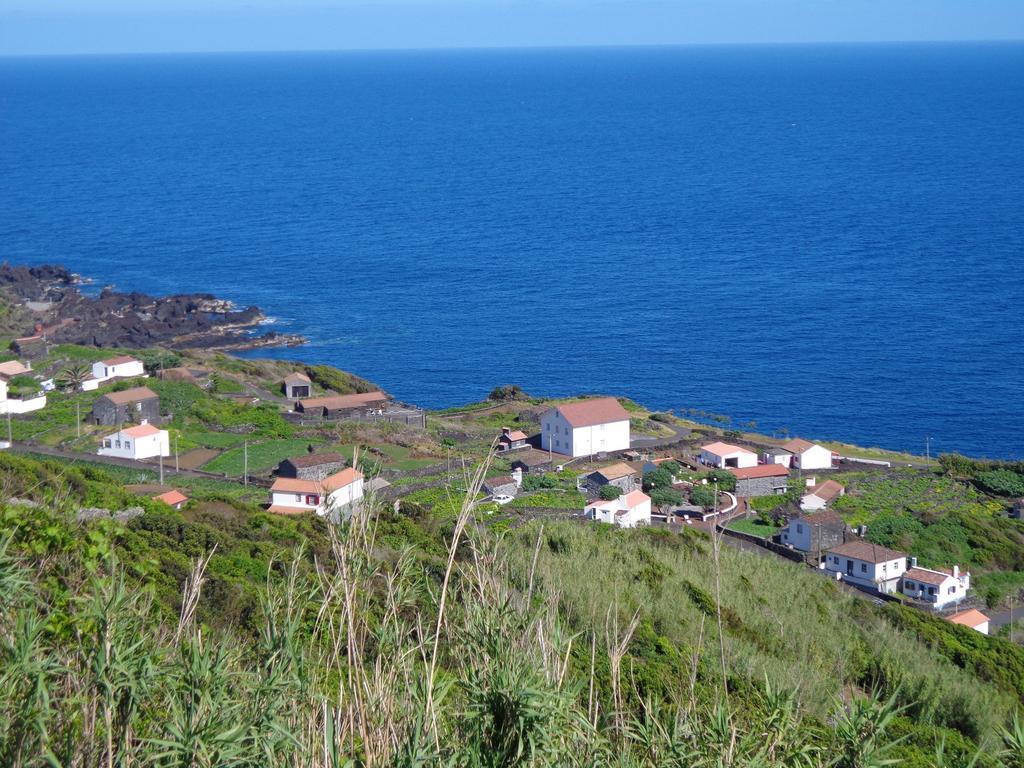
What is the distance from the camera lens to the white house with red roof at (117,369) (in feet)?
139

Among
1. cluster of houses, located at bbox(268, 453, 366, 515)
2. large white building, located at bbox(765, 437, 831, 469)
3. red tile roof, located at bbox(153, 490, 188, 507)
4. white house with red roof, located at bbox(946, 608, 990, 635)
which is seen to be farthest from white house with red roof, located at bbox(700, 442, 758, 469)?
red tile roof, located at bbox(153, 490, 188, 507)

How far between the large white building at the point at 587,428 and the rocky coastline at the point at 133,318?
65.0 feet

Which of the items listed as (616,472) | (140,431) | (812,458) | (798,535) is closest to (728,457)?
(812,458)

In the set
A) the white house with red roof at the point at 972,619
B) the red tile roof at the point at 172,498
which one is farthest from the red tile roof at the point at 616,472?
the red tile roof at the point at 172,498

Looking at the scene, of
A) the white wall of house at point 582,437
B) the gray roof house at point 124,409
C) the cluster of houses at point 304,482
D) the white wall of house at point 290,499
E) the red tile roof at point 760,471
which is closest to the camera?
the cluster of houses at point 304,482

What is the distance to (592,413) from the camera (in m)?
38.2

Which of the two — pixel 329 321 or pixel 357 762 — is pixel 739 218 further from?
pixel 357 762

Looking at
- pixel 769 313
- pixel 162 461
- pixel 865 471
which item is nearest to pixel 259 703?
pixel 162 461

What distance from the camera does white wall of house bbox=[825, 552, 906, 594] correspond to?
90.7 ft

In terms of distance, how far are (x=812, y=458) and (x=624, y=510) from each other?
1004 cm

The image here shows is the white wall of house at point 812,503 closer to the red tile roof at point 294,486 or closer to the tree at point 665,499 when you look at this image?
the tree at point 665,499

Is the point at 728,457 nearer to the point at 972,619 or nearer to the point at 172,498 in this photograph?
the point at 972,619

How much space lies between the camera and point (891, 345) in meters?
54.2

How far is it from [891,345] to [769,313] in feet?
24.1
